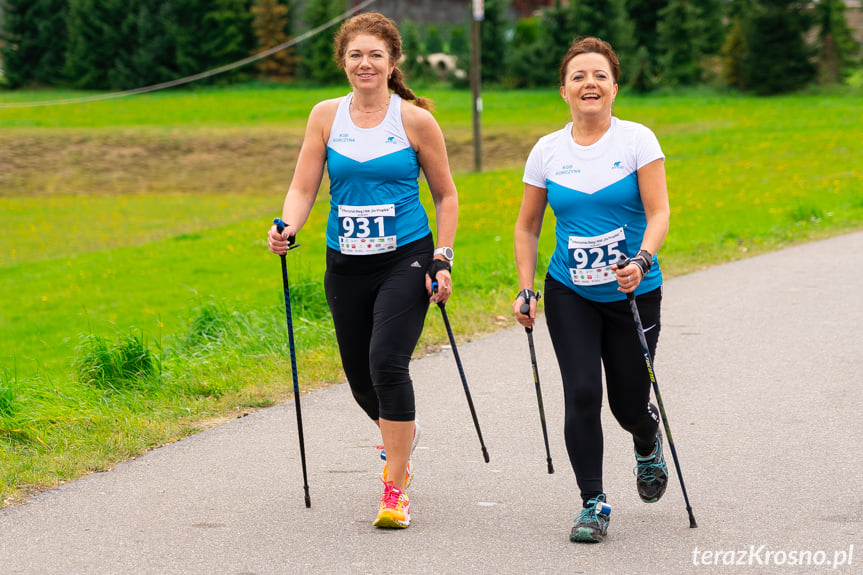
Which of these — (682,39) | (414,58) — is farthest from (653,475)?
(414,58)

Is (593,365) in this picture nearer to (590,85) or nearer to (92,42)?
(590,85)

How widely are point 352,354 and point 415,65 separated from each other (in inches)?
2378

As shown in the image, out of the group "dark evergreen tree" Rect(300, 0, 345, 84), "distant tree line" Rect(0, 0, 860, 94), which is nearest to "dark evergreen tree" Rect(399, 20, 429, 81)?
"distant tree line" Rect(0, 0, 860, 94)

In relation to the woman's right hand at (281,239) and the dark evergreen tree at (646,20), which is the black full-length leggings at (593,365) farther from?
the dark evergreen tree at (646,20)

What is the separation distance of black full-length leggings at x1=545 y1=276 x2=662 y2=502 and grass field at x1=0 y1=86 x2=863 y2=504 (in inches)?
98.8

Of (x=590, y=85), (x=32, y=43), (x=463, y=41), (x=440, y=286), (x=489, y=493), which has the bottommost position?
(x=463, y=41)

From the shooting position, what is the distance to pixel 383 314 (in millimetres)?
5113

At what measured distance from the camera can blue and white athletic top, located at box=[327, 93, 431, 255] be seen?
514 cm

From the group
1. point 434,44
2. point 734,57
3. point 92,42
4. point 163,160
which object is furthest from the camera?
point 434,44

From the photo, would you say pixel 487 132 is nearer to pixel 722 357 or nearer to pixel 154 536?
pixel 722 357

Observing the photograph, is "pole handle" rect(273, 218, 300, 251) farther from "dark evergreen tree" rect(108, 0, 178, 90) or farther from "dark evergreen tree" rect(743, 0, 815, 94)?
"dark evergreen tree" rect(108, 0, 178, 90)

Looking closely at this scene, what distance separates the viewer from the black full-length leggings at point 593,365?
4.79 meters

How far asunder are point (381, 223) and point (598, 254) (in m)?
0.96

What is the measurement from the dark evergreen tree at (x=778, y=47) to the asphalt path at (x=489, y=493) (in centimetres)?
4552
